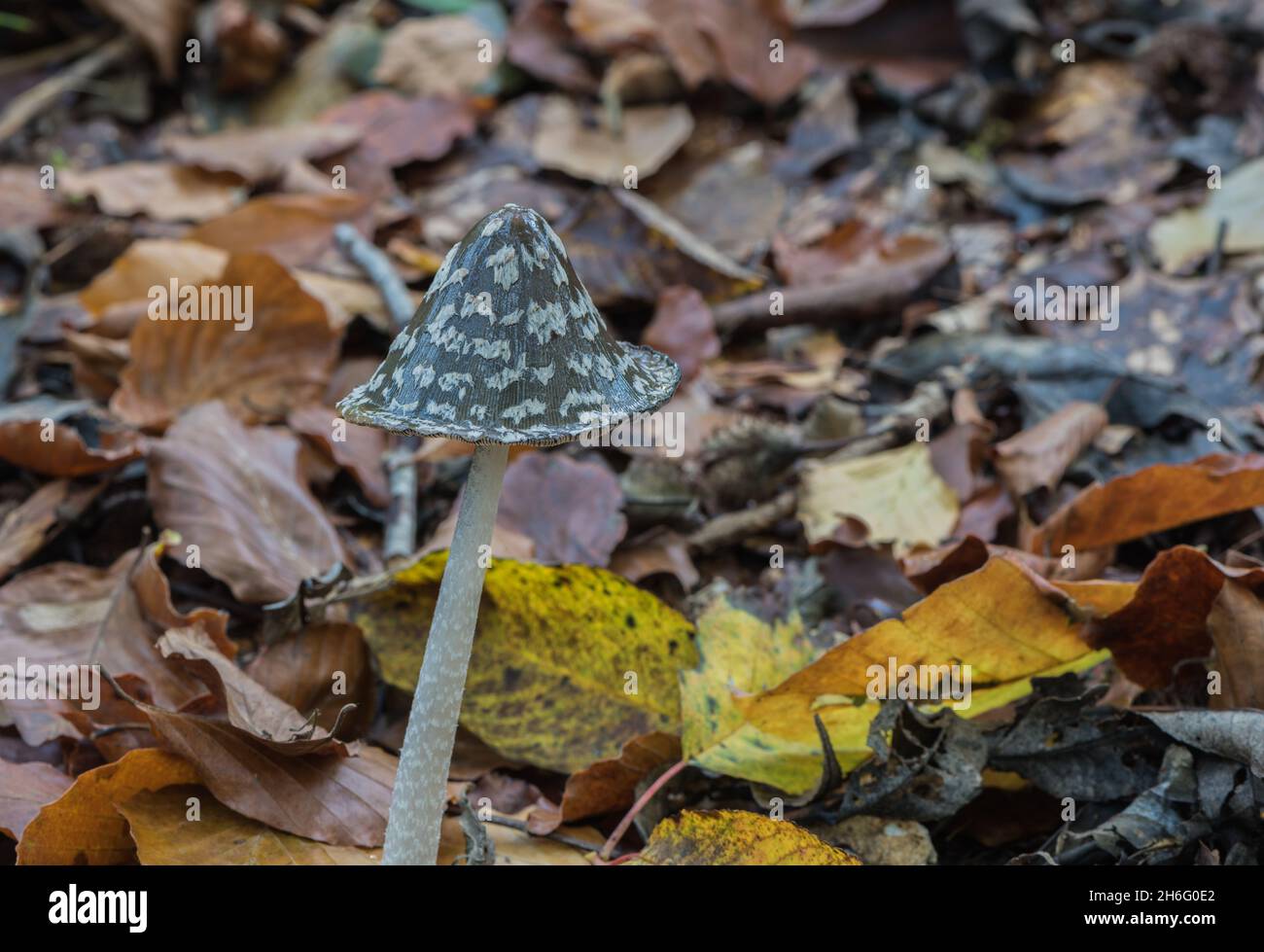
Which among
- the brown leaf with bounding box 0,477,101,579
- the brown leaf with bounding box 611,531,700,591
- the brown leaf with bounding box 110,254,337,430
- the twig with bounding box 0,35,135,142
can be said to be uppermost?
the twig with bounding box 0,35,135,142

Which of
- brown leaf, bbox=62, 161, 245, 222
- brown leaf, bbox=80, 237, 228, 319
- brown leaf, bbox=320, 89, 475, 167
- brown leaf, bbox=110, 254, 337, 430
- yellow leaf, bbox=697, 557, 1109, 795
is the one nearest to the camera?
yellow leaf, bbox=697, 557, 1109, 795

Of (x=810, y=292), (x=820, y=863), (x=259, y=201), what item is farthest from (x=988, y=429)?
(x=259, y=201)

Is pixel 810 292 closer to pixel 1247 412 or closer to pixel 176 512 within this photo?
pixel 1247 412

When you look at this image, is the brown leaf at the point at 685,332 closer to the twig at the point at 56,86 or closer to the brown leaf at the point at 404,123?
the brown leaf at the point at 404,123

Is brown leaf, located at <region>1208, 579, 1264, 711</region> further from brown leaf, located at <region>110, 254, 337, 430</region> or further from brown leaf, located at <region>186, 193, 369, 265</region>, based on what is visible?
brown leaf, located at <region>186, 193, 369, 265</region>

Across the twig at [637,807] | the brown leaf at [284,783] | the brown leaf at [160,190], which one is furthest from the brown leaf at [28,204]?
the twig at [637,807]

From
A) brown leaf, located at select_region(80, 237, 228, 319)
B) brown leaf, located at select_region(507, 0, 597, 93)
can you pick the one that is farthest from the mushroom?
brown leaf, located at select_region(507, 0, 597, 93)
